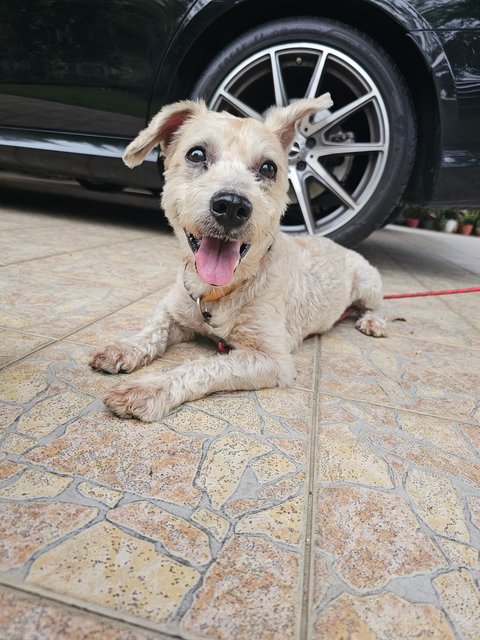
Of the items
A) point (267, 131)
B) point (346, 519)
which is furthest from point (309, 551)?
point (267, 131)

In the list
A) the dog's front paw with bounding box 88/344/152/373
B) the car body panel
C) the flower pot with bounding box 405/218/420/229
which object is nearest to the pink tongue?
the dog's front paw with bounding box 88/344/152/373

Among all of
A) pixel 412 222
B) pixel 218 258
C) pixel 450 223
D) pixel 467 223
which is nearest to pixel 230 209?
pixel 218 258

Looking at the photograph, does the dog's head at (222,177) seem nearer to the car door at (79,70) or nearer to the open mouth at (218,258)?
the open mouth at (218,258)

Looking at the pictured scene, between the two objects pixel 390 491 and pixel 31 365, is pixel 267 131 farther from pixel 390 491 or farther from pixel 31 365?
pixel 390 491

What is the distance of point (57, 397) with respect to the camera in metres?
1.59

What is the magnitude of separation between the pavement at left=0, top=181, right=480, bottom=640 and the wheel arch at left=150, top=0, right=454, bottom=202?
92.7 inches

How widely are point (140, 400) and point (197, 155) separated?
4.35 feet

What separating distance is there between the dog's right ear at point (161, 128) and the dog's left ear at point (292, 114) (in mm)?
385

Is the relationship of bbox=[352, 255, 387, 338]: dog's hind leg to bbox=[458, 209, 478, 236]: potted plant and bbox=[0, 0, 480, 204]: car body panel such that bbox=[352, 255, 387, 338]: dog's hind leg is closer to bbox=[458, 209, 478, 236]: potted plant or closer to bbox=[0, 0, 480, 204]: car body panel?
bbox=[0, 0, 480, 204]: car body panel

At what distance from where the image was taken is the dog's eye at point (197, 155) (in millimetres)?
2275

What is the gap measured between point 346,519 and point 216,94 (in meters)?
3.58

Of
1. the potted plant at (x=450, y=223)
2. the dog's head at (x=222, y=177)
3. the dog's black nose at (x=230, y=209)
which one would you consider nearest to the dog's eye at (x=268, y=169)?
the dog's head at (x=222, y=177)

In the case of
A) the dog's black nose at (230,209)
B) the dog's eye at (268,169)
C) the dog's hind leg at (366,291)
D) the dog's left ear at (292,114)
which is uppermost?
the dog's left ear at (292,114)

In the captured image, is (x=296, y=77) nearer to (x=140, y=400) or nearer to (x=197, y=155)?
(x=197, y=155)
